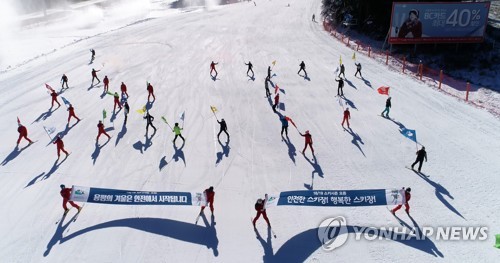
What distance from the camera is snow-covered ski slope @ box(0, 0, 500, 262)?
1097 centimetres

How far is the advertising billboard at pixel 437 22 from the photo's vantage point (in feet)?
95.9

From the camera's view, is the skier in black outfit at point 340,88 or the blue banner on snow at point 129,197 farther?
the skier in black outfit at point 340,88

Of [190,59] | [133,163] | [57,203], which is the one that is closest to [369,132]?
[133,163]

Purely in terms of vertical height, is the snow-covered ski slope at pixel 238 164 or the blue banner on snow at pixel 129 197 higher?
the blue banner on snow at pixel 129 197

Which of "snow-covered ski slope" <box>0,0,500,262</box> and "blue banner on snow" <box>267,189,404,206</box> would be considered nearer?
"snow-covered ski slope" <box>0,0,500,262</box>

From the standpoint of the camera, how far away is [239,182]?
47.3 feet

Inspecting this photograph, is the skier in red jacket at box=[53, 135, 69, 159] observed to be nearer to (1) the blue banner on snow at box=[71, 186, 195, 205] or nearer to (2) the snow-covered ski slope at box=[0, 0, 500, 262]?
(2) the snow-covered ski slope at box=[0, 0, 500, 262]

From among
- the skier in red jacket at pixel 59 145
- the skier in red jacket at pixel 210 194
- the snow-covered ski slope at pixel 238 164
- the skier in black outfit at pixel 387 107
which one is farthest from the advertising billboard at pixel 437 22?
the skier in red jacket at pixel 59 145

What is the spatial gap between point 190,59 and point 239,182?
20545mm

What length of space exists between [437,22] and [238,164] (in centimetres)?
2363

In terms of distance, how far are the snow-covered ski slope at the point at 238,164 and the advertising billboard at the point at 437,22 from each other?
3906 mm

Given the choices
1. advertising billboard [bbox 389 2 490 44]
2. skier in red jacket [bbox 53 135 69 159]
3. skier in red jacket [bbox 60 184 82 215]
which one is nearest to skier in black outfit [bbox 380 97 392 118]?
advertising billboard [bbox 389 2 490 44]

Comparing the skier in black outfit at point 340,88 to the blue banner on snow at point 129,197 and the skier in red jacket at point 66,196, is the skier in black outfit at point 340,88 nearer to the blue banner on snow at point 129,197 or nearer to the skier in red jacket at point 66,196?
the blue banner on snow at point 129,197

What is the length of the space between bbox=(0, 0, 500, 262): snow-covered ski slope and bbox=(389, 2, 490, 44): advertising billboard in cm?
391
